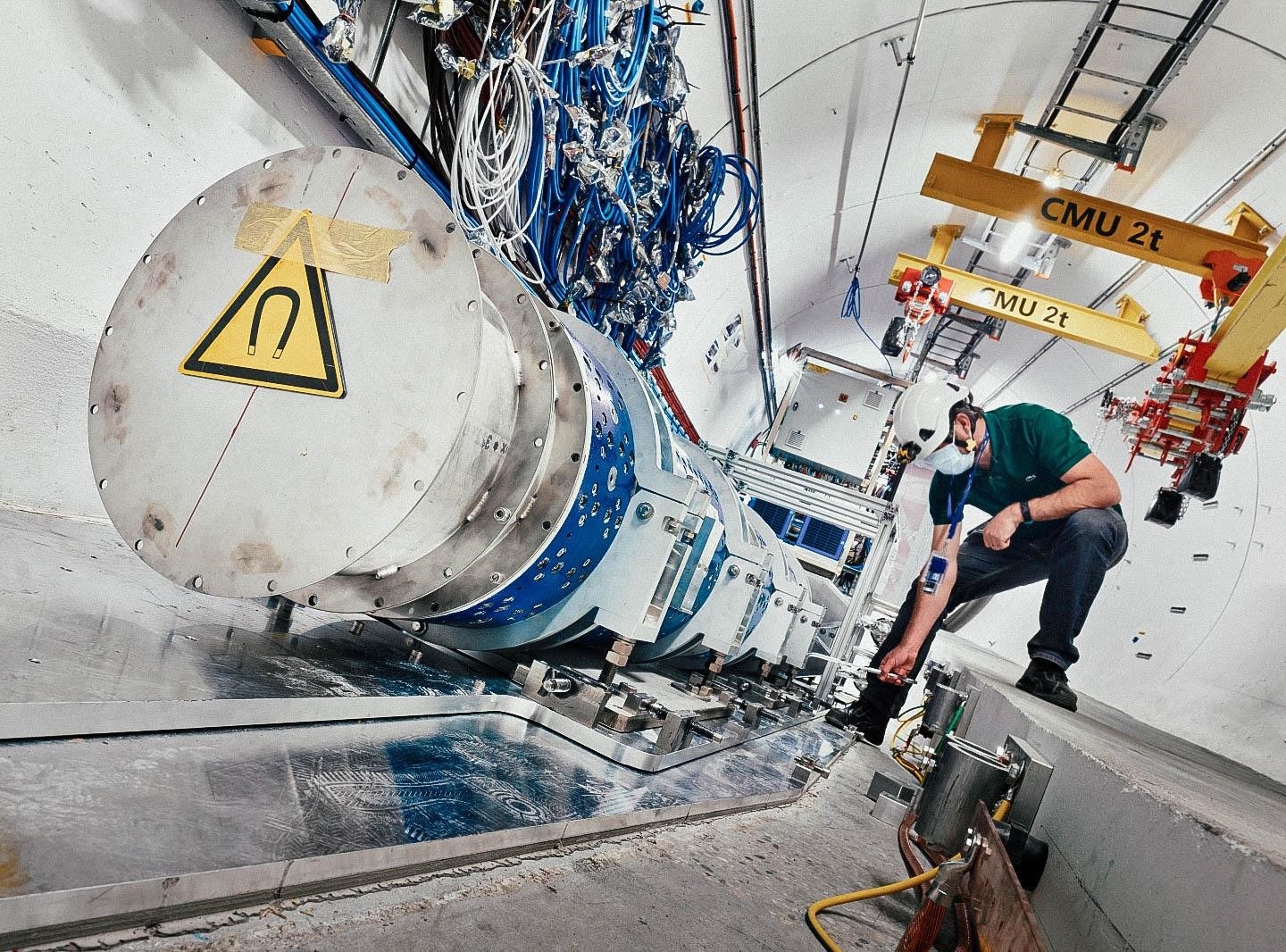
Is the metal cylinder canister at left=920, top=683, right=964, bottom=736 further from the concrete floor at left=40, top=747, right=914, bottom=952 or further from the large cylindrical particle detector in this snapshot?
the large cylindrical particle detector

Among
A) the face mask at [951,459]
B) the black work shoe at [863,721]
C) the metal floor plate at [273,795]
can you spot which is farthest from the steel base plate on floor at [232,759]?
the face mask at [951,459]

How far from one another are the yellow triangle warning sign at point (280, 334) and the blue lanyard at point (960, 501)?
12.9ft

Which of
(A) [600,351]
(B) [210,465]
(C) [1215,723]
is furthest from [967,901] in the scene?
(C) [1215,723]

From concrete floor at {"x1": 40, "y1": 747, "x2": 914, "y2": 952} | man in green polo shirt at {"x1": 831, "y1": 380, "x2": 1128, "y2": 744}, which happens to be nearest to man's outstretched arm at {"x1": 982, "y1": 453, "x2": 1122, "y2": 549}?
man in green polo shirt at {"x1": 831, "y1": 380, "x2": 1128, "y2": 744}

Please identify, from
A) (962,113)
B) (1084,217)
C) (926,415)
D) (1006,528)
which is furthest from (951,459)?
(962,113)

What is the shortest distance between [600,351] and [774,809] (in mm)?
1417

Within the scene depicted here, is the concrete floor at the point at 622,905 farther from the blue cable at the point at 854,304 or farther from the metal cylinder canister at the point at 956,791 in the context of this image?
the blue cable at the point at 854,304

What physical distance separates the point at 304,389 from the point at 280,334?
0.13 meters

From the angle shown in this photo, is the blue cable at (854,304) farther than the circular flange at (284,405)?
Yes

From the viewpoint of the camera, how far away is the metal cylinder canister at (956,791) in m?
1.70

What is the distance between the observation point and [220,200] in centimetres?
166

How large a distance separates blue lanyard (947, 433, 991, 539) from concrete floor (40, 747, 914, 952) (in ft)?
9.60

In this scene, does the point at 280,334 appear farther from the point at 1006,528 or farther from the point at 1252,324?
the point at 1252,324

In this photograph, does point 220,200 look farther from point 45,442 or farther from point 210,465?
point 45,442
